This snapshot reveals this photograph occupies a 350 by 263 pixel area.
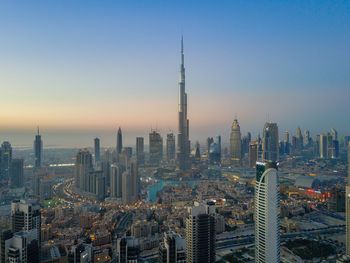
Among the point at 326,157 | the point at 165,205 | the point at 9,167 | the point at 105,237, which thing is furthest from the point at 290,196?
the point at 9,167

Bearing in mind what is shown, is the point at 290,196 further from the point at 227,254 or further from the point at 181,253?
Result: the point at 181,253

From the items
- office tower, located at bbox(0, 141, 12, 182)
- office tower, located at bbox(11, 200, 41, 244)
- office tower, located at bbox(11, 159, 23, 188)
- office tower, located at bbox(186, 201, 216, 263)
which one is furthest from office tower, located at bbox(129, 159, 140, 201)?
office tower, located at bbox(186, 201, 216, 263)

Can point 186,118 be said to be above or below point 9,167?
above

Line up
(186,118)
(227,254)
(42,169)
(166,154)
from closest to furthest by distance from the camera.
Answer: (227,254), (42,169), (186,118), (166,154)

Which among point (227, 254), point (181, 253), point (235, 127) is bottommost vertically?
point (227, 254)

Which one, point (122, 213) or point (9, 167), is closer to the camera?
point (122, 213)

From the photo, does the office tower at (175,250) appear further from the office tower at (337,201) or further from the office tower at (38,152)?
the office tower at (38,152)

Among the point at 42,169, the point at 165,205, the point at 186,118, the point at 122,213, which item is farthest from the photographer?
the point at 186,118
